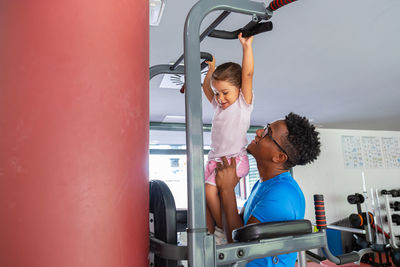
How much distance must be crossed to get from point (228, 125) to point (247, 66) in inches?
10.9

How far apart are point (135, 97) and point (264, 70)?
2.67 m

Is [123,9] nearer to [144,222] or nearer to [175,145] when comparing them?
[144,222]

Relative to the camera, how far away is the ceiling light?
1.77m

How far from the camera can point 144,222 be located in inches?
26.7

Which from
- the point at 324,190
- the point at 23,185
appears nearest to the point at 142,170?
the point at 23,185

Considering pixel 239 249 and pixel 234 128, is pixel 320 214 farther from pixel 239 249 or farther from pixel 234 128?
pixel 234 128

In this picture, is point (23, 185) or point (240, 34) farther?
point (240, 34)

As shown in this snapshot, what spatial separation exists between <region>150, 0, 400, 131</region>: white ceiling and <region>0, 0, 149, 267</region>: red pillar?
1.44m

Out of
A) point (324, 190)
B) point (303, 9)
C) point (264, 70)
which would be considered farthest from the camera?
point (324, 190)

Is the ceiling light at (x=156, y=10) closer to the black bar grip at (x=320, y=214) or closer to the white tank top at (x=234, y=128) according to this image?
the white tank top at (x=234, y=128)

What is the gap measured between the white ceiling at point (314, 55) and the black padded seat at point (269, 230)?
1586 mm

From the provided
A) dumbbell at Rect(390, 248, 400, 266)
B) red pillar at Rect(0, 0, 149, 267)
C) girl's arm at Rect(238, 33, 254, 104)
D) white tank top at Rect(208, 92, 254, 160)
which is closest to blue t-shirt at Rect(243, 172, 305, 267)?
white tank top at Rect(208, 92, 254, 160)

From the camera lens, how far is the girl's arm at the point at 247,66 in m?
1.08

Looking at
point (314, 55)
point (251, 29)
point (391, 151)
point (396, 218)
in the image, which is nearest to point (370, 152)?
point (391, 151)
